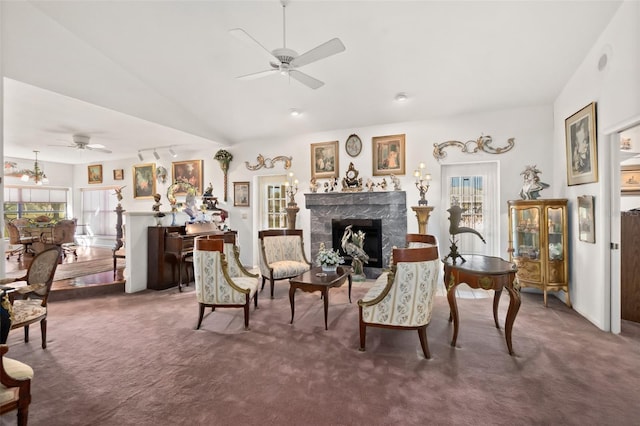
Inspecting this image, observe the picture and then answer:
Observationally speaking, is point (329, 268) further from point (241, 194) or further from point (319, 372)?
point (241, 194)

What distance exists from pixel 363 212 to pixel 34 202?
9919 millimetres

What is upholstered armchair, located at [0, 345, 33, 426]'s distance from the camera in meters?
1.54

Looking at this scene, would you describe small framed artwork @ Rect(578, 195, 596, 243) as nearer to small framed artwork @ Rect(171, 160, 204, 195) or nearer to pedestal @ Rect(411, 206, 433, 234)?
pedestal @ Rect(411, 206, 433, 234)

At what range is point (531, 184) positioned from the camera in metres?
4.51

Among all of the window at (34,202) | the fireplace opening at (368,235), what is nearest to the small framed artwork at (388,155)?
the fireplace opening at (368,235)

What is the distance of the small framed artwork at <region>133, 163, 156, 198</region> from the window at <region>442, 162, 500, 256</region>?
7482mm

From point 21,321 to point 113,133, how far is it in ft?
14.6

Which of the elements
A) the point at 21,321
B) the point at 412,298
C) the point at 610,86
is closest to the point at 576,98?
the point at 610,86

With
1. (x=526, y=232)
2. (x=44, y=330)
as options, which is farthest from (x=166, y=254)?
(x=526, y=232)

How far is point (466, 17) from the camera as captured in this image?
3256 millimetres

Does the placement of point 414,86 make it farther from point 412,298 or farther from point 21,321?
point 21,321

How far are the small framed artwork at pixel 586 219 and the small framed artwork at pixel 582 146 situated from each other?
0.24m

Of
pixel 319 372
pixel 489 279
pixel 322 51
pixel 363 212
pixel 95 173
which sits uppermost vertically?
pixel 322 51

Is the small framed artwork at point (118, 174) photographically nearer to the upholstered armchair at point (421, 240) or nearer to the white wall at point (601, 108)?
the upholstered armchair at point (421, 240)
